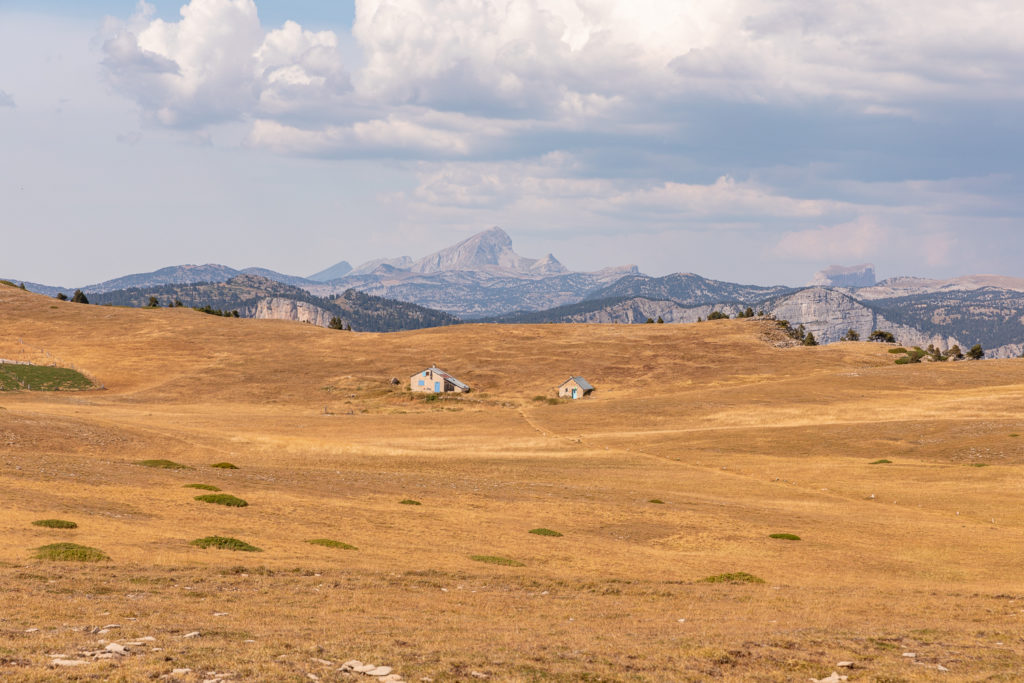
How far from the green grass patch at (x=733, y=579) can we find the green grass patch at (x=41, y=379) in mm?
127016

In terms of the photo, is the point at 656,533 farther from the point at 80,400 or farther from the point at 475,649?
the point at 80,400

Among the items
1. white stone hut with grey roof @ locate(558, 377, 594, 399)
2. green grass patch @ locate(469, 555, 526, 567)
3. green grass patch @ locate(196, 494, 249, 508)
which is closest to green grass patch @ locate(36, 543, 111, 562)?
green grass patch @ locate(196, 494, 249, 508)

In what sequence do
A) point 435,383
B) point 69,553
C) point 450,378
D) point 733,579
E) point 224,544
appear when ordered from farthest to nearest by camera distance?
point 450,378
point 435,383
point 733,579
point 224,544
point 69,553

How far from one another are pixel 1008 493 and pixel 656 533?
3187 cm

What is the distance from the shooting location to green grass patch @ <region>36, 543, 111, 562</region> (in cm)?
2339

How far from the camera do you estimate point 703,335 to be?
19175 cm

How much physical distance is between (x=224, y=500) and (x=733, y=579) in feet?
74.5

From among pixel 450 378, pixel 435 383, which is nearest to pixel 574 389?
pixel 450 378

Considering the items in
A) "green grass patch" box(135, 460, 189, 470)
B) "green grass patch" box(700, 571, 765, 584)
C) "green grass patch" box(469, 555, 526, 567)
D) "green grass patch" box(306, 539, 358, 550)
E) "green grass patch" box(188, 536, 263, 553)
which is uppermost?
"green grass patch" box(188, 536, 263, 553)

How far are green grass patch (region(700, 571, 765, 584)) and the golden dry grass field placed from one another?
383mm

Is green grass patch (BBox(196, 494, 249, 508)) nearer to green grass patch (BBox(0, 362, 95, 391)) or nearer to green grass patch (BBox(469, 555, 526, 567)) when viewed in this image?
green grass patch (BBox(469, 555, 526, 567))

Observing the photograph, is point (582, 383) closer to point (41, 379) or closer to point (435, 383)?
point (435, 383)

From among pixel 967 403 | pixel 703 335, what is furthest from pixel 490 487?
pixel 703 335

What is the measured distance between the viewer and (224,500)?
1428 inches
